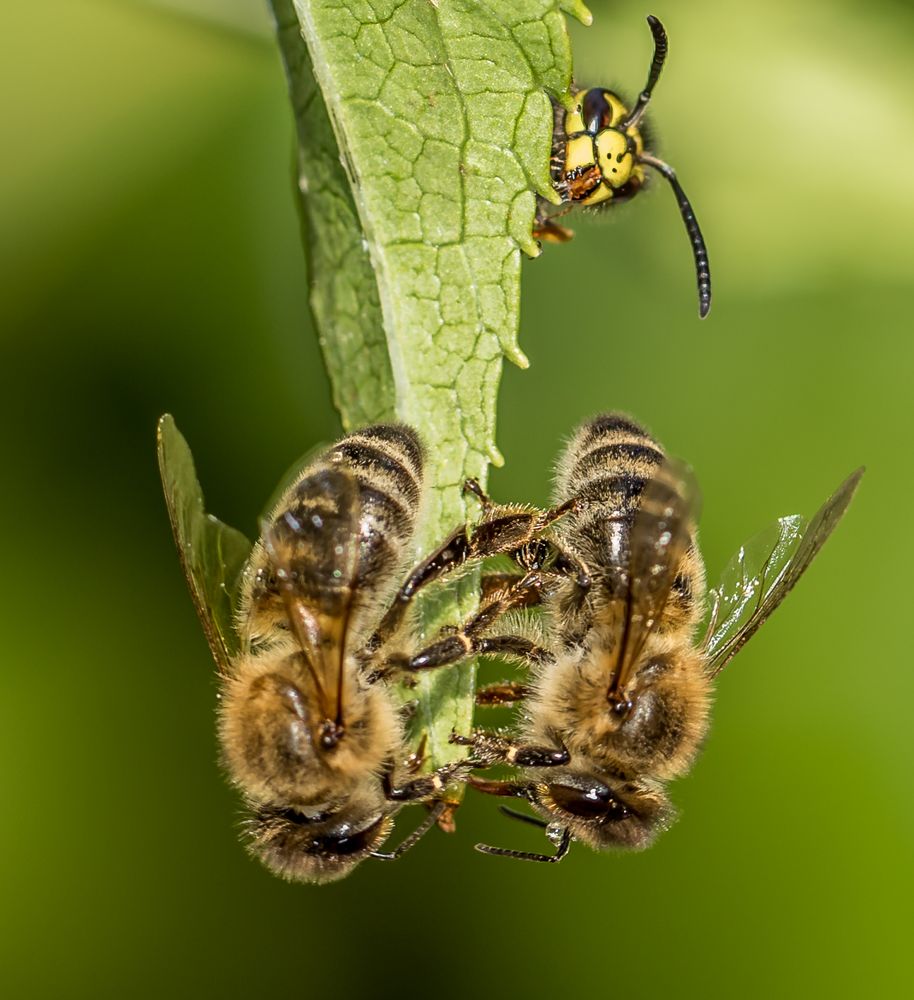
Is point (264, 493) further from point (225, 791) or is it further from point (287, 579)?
point (287, 579)

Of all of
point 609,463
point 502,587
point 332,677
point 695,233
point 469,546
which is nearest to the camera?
point 332,677

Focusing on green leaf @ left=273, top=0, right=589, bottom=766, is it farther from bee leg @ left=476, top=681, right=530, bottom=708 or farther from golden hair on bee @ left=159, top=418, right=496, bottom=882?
bee leg @ left=476, top=681, right=530, bottom=708

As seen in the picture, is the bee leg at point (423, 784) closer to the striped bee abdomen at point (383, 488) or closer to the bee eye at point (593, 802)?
the bee eye at point (593, 802)

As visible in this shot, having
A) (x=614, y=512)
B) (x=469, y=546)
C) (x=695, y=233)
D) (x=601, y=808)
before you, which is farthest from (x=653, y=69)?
(x=601, y=808)

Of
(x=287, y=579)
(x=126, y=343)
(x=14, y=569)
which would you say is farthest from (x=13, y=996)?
(x=287, y=579)

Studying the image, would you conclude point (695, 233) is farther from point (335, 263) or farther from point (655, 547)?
point (655, 547)

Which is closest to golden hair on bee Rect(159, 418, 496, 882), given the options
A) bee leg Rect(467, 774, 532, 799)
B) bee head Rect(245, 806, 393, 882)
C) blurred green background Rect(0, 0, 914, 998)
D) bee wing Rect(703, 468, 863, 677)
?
bee head Rect(245, 806, 393, 882)

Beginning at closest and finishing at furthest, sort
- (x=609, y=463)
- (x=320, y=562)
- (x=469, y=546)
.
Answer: (x=320, y=562) < (x=469, y=546) < (x=609, y=463)
